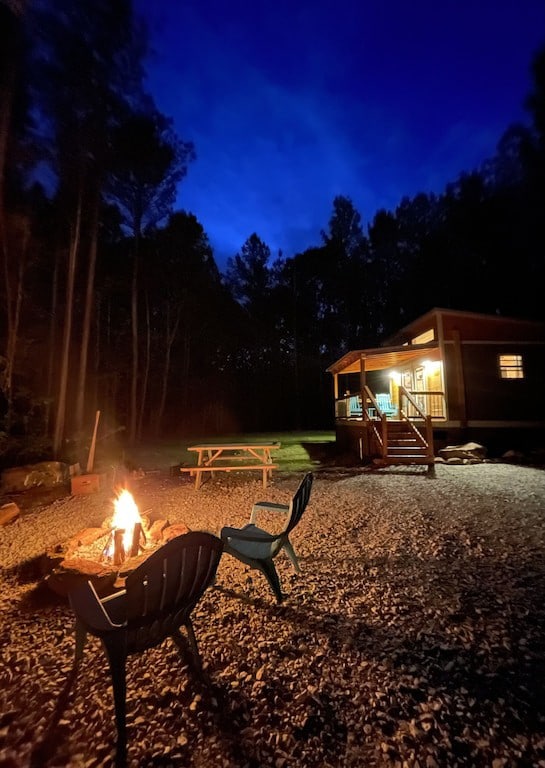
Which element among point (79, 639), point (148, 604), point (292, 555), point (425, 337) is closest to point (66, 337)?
point (292, 555)

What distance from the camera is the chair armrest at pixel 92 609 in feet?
6.05

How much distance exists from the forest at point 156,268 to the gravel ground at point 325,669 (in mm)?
7975

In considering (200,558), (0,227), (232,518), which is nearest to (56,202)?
(0,227)

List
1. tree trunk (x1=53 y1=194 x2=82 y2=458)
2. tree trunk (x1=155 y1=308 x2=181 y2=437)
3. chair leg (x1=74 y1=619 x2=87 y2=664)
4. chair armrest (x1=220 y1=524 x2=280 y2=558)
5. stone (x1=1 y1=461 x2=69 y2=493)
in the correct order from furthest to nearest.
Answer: tree trunk (x1=155 y1=308 x2=181 y2=437) < tree trunk (x1=53 y1=194 x2=82 y2=458) < stone (x1=1 y1=461 x2=69 y2=493) < chair armrest (x1=220 y1=524 x2=280 y2=558) < chair leg (x1=74 y1=619 x2=87 y2=664)

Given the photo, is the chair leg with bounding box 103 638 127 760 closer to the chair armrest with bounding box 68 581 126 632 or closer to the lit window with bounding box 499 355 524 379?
the chair armrest with bounding box 68 581 126 632

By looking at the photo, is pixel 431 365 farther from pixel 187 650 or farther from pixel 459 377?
pixel 187 650

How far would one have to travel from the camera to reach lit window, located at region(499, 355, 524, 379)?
12.1 m

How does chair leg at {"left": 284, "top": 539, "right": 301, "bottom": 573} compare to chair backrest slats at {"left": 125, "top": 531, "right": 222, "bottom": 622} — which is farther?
chair leg at {"left": 284, "top": 539, "right": 301, "bottom": 573}

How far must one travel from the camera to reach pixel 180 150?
54.7ft

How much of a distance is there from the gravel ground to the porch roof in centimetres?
738

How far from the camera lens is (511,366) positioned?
39.8ft

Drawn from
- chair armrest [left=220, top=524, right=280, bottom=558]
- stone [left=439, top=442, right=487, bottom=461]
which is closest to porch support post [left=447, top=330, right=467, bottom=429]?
stone [left=439, top=442, right=487, bottom=461]

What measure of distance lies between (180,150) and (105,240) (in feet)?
18.9

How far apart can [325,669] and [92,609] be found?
1478mm
